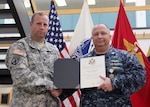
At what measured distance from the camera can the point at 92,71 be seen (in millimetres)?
1910

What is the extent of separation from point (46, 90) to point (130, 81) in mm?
615

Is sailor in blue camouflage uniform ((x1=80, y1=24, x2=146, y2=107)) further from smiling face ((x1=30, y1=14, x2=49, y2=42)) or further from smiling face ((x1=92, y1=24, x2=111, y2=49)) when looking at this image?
smiling face ((x1=30, y1=14, x2=49, y2=42))

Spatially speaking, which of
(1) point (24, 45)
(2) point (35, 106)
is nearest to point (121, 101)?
(2) point (35, 106)

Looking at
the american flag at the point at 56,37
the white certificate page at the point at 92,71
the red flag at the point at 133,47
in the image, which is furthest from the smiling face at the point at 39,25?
the red flag at the point at 133,47

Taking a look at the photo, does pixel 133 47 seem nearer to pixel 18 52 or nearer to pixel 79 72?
pixel 79 72

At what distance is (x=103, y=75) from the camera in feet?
6.15

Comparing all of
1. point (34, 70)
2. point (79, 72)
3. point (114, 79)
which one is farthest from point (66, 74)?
point (114, 79)

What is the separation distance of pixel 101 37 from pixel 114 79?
0.33m

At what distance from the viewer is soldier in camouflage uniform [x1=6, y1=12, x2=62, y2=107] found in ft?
6.15

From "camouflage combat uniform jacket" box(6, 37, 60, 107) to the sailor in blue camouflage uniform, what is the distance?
0.30 m

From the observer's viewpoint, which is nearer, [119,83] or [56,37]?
[119,83]

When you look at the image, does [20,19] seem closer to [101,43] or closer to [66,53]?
[66,53]

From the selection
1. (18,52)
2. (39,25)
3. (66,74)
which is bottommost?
(66,74)

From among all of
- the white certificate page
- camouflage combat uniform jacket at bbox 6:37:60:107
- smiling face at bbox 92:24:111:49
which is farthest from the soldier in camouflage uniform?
smiling face at bbox 92:24:111:49
